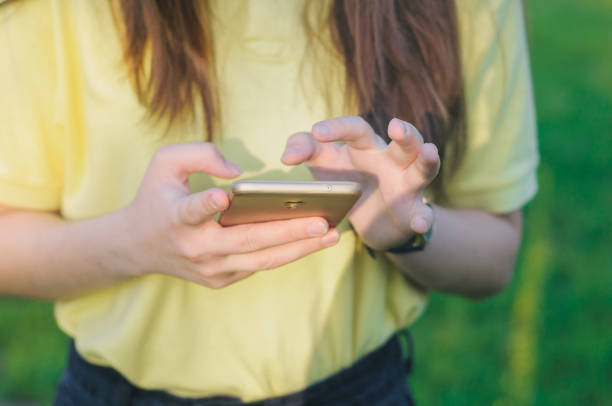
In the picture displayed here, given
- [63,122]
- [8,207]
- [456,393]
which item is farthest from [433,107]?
[456,393]

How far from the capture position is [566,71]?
5926 mm

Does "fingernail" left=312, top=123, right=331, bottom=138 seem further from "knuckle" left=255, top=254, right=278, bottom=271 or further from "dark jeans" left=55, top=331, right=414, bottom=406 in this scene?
"dark jeans" left=55, top=331, right=414, bottom=406

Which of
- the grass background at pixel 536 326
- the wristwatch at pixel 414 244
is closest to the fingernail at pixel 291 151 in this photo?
the wristwatch at pixel 414 244

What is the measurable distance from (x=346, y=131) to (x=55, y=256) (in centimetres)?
62

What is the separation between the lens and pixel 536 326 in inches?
121

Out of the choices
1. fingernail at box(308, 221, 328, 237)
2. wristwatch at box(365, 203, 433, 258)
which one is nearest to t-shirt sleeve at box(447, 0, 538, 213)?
wristwatch at box(365, 203, 433, 258)

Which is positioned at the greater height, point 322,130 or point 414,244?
point 322,130

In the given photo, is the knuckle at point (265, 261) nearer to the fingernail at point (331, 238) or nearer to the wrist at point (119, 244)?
the fingernail at point (331, 238)

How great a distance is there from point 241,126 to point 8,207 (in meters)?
0.47

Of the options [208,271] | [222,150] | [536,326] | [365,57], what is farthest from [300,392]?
[536,326]

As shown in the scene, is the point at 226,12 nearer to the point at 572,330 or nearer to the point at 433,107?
the point at 433,107

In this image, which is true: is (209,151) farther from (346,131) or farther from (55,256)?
(55,256)

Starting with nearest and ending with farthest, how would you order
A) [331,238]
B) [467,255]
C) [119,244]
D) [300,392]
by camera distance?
[331,238]
[119,244]
[300,392]
[467,255]

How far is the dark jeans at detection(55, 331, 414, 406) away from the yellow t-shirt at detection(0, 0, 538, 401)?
2cm
